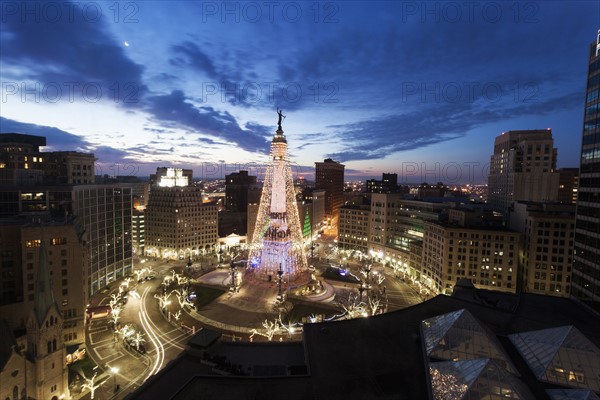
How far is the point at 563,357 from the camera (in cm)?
2814

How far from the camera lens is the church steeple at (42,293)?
135 ft

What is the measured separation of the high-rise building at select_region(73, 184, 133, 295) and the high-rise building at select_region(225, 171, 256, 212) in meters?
93.0

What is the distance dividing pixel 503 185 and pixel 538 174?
601 inches

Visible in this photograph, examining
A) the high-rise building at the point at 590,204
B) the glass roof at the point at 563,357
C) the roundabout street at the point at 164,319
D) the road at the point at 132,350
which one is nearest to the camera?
the glass roof at the point at 563,357

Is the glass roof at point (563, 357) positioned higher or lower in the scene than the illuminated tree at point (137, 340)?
higher

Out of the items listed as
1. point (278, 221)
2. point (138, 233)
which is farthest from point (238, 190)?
point (278, 221)

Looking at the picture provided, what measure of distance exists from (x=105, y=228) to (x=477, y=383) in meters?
91.8

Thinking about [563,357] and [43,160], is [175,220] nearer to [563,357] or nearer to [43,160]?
[43,160]

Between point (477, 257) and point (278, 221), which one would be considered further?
point (278, 221)

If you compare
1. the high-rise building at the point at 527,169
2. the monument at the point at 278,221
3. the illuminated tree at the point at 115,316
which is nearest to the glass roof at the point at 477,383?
the monument at the point at 278,221

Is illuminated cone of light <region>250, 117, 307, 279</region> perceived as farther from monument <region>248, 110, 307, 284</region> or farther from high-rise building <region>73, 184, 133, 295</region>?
high-rise building <region>73, 184, 133, 295</region>

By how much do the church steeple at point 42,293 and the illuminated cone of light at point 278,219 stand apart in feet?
156

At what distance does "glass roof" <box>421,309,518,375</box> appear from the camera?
28.3 m

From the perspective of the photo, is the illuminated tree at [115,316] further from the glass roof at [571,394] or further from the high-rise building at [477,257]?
the high-rise building at [477,257]
